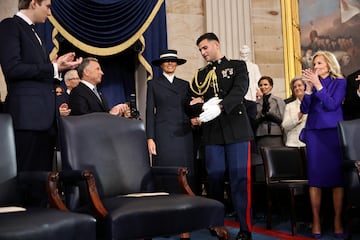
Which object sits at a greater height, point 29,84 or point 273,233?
point 29,84

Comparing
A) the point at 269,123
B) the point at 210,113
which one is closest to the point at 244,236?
the point at 210,113

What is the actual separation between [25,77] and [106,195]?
835mm

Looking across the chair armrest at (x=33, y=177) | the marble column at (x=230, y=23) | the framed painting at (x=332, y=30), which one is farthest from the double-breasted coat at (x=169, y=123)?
the framed painting at (x=332, y=30)

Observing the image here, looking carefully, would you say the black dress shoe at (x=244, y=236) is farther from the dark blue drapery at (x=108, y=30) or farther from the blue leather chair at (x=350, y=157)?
the dark blue drapery at (x=108, y=30)

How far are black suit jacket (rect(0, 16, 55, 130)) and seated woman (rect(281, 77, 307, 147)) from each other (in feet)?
9.13

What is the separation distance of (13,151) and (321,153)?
245 centimetres

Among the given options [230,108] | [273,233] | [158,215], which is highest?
[230,108]

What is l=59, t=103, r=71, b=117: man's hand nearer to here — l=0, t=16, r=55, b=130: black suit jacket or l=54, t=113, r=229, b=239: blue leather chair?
l=0, t=16, r=55, b=130: black suit jacket

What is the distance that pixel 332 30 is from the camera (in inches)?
283

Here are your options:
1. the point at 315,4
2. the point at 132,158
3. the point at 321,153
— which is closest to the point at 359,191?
the point at 321,153

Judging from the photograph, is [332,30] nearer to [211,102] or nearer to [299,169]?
[299,169]

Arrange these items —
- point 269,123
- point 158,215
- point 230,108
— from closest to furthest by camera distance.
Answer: point 158,215
point 230,108
point 269,123

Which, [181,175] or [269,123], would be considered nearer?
[181,175]

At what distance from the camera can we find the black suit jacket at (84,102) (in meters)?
4.18
